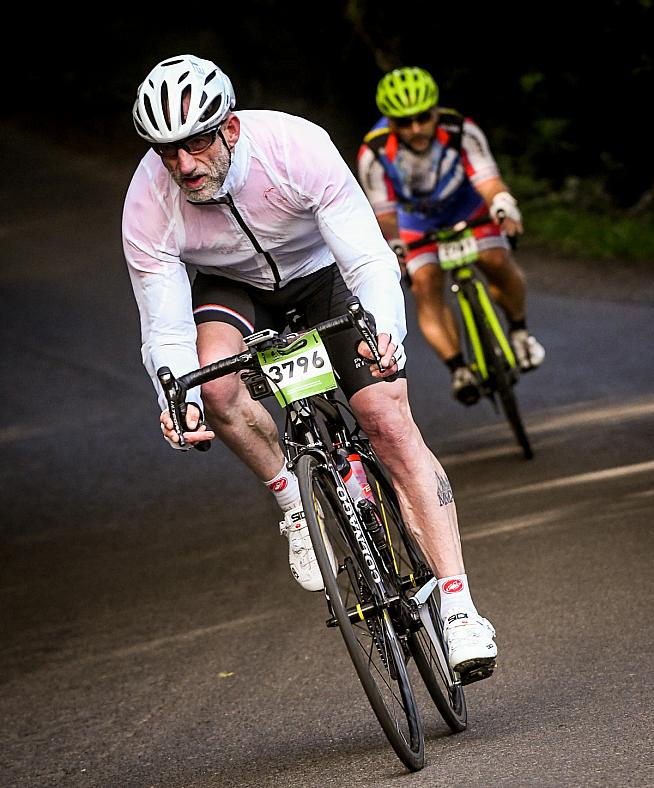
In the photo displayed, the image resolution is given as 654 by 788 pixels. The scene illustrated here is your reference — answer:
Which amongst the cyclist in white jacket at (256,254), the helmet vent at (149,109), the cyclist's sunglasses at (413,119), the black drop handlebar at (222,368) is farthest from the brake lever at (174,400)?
the cyclist's sunglasses at (413,119)

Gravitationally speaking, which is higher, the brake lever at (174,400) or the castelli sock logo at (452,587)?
the brake lever at (174,400)

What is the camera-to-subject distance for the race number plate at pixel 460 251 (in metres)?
9.65

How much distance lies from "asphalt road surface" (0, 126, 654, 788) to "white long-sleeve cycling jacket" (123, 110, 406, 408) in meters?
1.35

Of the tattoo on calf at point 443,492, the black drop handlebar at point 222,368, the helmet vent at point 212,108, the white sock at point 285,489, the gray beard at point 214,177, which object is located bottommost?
the tattoo on calf at point 443,492

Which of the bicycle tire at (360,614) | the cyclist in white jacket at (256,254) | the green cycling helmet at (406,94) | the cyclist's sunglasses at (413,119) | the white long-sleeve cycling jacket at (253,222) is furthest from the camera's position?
the cyclist's sunglasses at (413,119)

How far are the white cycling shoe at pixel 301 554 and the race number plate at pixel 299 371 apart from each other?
1.78ft

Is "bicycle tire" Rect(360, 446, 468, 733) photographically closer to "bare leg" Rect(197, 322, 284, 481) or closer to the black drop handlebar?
"bare leg" Rect(197, 322, 284, 481)

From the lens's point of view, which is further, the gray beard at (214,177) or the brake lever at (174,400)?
the gray beard at (214,177)

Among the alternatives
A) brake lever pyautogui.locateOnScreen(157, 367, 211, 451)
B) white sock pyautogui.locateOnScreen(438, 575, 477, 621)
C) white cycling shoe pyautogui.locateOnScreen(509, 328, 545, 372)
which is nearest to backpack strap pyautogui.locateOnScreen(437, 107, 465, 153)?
white cycling shoe pyautogui.locateOnScreen(509, 328, 545, 372)

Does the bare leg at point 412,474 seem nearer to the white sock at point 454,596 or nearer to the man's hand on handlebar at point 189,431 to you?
the white sock at point 454,596

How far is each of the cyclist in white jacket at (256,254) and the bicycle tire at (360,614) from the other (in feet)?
0.89

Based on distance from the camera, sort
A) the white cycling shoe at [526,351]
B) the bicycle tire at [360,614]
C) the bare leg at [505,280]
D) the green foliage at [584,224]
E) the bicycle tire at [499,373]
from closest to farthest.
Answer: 1. the bicycle tire at [360,614]
2. the bicycle tire at [499,373]
3. the bare leg at [505,280]
4. the white cycling shoe at [526,351]
5. the green foliage at [584,224]

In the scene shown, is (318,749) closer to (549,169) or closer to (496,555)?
(496,555)

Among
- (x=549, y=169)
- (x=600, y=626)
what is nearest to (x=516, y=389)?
(x=600, y=626)
